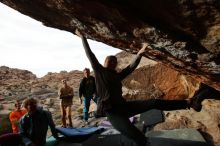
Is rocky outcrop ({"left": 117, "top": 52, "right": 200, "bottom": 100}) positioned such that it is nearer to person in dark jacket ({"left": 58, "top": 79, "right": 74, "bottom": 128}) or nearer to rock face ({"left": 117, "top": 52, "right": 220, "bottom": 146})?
rock face ({"left": 117, "top": 52, "right": 220, "bottom": 146})

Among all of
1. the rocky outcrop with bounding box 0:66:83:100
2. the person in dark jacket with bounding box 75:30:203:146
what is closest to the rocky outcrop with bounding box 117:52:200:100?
the person in dark jacket with bounding box 75:30:203:146

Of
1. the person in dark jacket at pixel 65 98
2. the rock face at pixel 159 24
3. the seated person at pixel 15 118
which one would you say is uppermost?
the rock face at pixel 159 24

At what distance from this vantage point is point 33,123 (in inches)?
301

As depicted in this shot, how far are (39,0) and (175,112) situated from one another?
5632mm

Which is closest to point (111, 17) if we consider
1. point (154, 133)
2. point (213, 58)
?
point (213, 58)

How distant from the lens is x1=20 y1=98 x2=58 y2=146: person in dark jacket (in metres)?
7.48

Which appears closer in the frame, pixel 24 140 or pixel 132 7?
pixel 132 7

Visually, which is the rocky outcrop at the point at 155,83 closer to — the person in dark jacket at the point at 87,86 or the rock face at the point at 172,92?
the rock face at the point at 172,92

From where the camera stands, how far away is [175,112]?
1059 cm

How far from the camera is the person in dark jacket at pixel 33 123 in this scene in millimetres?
7480

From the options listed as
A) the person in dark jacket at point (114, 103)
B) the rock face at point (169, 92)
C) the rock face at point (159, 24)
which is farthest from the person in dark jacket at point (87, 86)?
the person in dark jacket at point (114, 103)

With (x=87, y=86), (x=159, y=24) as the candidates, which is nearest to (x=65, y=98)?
(x=87, y=86)

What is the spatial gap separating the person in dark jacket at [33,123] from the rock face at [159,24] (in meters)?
2.02

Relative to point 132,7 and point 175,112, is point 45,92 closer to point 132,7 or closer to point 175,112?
point 175,112
